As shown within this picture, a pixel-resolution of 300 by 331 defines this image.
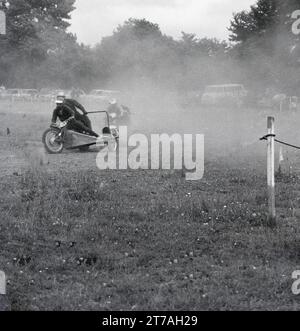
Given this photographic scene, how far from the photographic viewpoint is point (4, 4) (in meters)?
55.2

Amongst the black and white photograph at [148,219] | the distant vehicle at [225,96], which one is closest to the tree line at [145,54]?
the distant vehicle at [225,96]

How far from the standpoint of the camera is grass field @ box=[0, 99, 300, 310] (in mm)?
5562

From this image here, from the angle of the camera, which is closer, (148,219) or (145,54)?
(148,219)

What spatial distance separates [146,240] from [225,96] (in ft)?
110

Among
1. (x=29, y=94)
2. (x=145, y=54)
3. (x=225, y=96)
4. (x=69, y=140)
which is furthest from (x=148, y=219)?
(x=29, y=94)

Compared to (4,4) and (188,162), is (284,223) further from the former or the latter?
(4,4)

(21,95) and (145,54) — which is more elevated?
(145,54)

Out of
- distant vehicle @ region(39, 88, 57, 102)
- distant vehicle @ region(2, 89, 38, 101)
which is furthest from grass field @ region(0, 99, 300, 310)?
distant vehicle @ region(2, 89, 38, 101)

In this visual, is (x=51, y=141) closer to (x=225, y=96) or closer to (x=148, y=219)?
(x=148, y=219)

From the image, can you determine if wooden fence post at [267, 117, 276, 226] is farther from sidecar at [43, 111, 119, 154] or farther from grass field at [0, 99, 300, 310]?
sidecar at [43, 111, 119, 154]

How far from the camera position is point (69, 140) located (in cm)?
1548

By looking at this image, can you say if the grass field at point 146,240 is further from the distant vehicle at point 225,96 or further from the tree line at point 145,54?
the tree line at point 145,54
